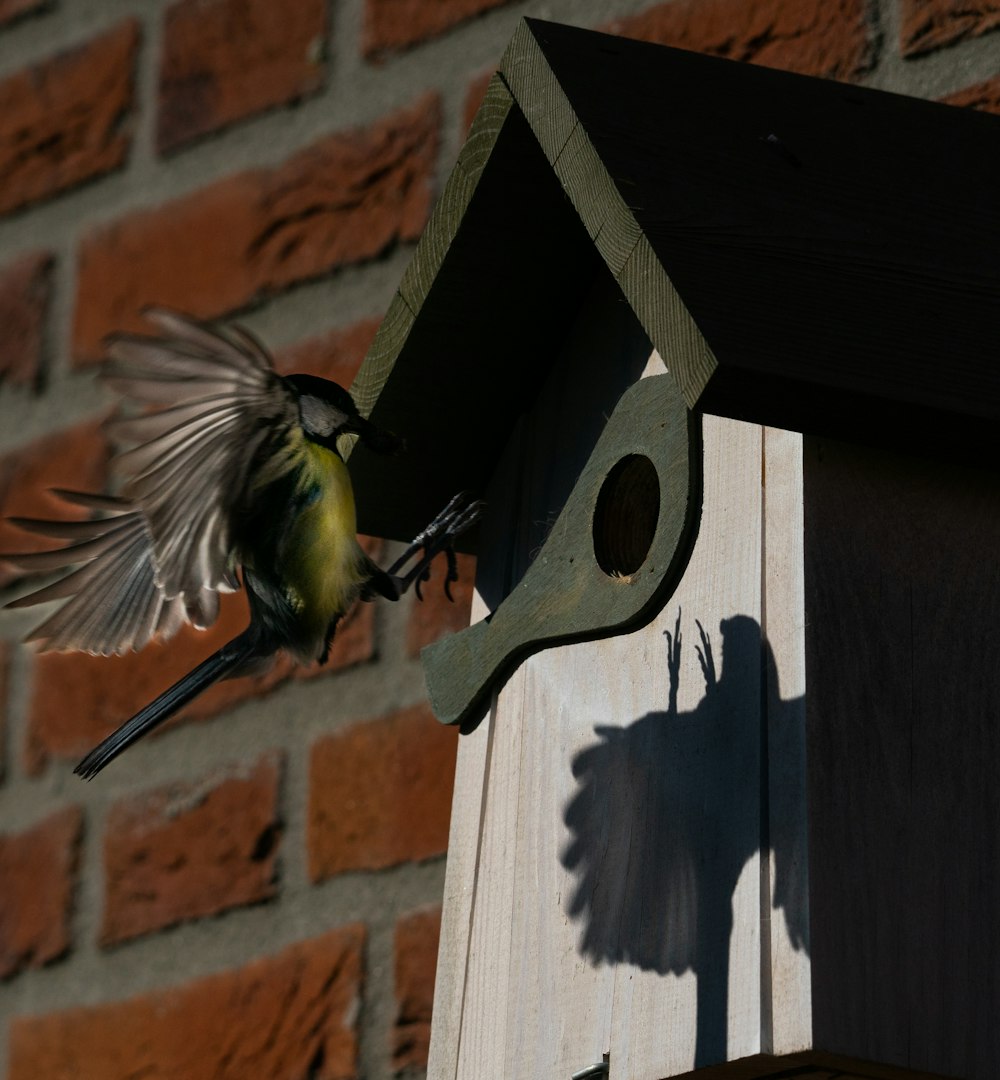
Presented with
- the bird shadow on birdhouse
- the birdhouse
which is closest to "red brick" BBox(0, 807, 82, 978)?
the birdhouse

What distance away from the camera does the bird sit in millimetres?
1184

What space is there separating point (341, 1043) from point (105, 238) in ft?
2.51

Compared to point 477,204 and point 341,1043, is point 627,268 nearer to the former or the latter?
point 477,204

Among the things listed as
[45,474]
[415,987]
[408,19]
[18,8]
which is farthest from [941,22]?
[18,8]

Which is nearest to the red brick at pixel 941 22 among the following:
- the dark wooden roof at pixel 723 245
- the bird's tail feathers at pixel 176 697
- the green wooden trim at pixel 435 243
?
the dark wooden roof at pixel 723 245

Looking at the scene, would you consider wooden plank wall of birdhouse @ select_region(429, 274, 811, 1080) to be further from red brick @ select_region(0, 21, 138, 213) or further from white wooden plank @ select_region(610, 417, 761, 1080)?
red brick @ select_region(0, 21, 138, 213)

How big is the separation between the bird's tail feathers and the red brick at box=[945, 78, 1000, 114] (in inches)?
21.9

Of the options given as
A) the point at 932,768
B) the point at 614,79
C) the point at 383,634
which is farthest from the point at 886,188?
the point at 383,634

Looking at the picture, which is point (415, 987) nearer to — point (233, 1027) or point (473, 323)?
point (233, 1027)

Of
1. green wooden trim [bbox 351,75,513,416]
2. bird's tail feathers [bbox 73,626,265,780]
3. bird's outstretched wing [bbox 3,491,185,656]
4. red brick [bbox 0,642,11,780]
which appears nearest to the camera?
green wooden trim [bbox 351,75,513,416]

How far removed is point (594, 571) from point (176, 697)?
1.08 ft

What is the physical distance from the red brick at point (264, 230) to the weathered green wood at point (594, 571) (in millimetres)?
547

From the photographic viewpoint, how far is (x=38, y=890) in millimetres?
1745

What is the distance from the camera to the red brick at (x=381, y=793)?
153cm
